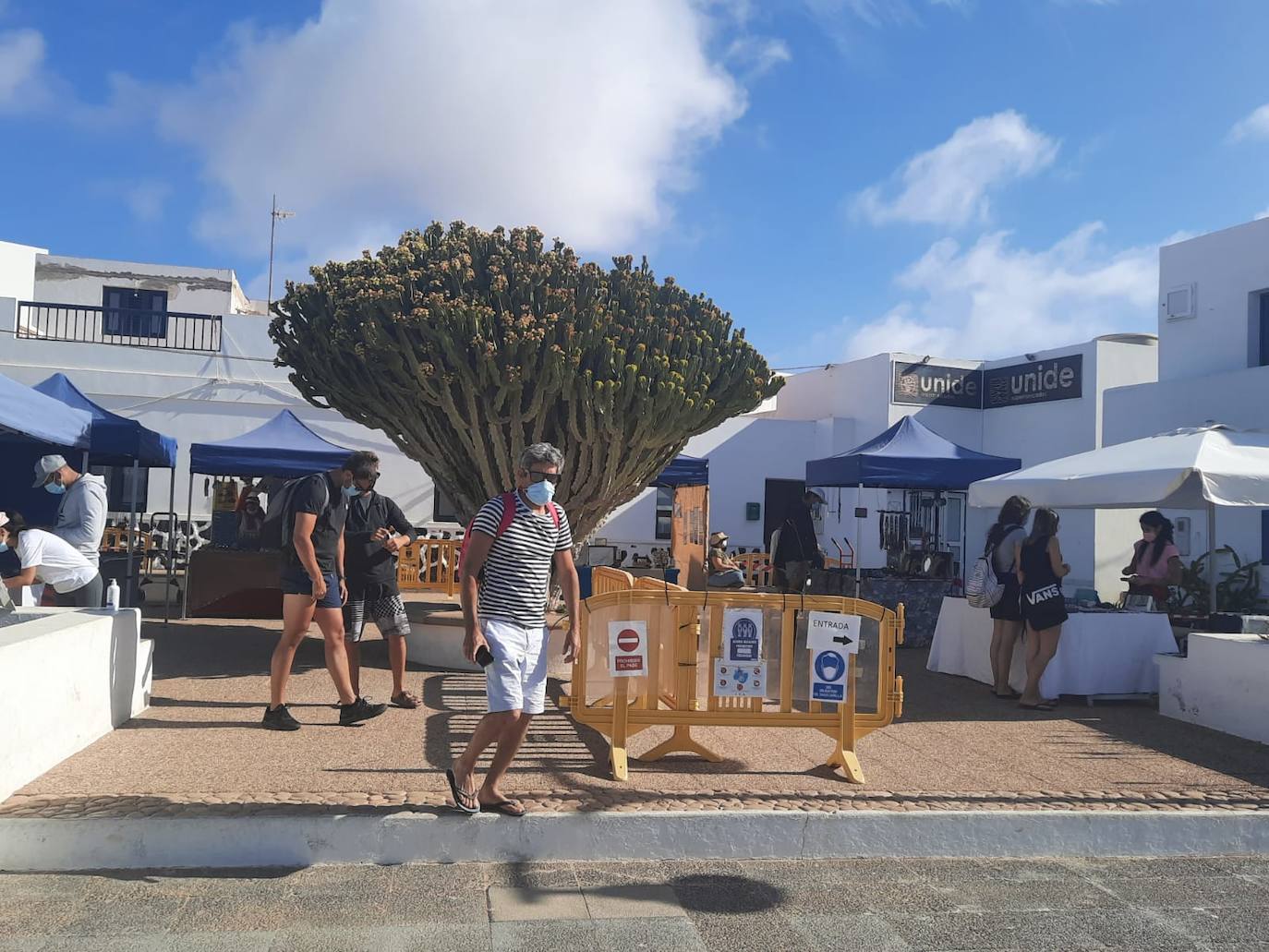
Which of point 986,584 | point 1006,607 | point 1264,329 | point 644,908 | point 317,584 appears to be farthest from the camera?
point 1264,329

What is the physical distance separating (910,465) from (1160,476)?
3.91m

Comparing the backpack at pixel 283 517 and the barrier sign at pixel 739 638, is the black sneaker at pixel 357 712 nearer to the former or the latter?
the backpack at pixel 283 517

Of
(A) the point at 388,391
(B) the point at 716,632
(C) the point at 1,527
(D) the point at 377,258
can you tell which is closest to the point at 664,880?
(B) the point at 716,632

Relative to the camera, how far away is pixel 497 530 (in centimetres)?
474

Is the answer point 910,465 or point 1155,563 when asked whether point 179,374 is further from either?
point 1155,563

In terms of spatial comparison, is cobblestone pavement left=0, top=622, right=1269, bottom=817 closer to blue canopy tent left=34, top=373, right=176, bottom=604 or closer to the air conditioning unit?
blue canopy tent left=34, top=373, right=176, bottom=604

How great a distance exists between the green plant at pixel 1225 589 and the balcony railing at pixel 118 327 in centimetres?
1588

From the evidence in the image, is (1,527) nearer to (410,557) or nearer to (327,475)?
(327,475)

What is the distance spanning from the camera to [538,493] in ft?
15.7

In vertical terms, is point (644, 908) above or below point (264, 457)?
below

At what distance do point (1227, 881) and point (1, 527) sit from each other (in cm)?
724

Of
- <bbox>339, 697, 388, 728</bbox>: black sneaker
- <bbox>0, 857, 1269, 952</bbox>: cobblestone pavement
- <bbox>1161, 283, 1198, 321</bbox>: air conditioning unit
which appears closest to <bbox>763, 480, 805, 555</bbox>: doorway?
<bbox>1161, 283, 1198, 321</bbox>: air conditioning unit

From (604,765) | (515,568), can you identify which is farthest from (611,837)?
(515,568)

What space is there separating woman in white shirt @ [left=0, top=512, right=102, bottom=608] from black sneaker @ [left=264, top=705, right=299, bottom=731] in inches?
66.4
